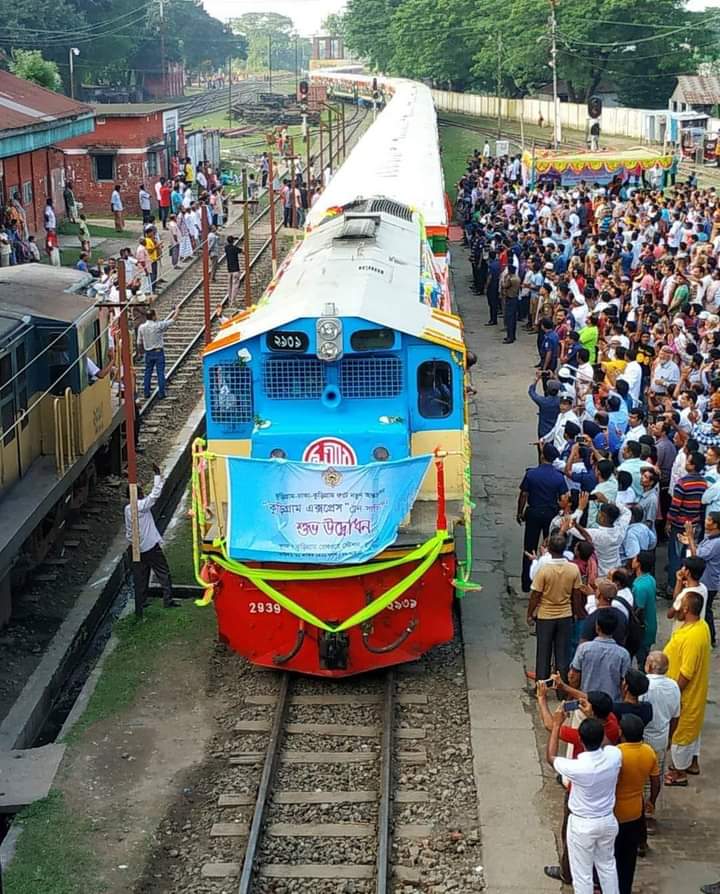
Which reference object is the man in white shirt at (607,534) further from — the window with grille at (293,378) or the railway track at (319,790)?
the window with grille at (293,378)

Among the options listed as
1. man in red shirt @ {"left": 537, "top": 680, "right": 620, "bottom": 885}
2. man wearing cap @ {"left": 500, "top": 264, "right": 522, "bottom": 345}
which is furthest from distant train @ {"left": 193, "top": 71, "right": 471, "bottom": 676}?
man wearing cap @ {"left": 500, "top": 264, "right": 522, "bottom": 345}

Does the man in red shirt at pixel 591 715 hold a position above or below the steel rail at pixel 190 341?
above

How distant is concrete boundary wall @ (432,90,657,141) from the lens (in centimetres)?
6819

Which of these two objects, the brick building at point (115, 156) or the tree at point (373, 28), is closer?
the brick building at point (115, 156)

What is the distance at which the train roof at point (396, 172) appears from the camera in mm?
21578

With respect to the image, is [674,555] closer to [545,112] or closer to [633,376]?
[633,376]

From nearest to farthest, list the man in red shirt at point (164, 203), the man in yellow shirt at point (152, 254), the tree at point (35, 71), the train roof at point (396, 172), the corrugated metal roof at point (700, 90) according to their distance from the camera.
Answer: the train roof at point (396, 172)
the man in yellow shirt at point (152, 254)
the man in red shirt at point (164, 203)
the tree at point (35, 71)
the corrugated metal roof at point (700, 90)

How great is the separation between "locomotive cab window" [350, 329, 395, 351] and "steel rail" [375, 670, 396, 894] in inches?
118

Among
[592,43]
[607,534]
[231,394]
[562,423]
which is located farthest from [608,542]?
[592,43]

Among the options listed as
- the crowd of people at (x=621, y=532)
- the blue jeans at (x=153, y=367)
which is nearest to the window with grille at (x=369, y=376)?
the crowd of people at (x=621, y=532)

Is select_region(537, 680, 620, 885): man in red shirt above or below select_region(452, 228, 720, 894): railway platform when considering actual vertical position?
above

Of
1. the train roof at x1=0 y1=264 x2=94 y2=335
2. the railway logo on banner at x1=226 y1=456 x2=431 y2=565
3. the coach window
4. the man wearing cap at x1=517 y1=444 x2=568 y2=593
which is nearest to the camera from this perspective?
the railway logo on banner at x1=226 y1=456 x2=431 y2=565

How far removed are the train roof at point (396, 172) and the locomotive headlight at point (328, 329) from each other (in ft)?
27.0

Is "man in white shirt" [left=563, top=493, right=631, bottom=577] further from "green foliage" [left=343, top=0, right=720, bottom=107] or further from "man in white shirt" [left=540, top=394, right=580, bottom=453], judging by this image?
"green foliage" [left=343, top=0, right=720, bottom=107]
